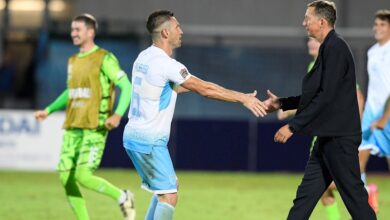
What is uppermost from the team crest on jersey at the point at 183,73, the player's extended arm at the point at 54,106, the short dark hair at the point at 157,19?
the short dark hair at the point at 157,19

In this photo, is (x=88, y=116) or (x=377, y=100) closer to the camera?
(x=88, y=116)

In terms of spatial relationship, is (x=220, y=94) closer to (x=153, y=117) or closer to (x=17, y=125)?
(x=153, y=117)

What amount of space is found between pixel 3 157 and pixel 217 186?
15.8 ft

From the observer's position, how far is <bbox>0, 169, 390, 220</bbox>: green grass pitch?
13.5 metres

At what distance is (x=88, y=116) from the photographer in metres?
11.7

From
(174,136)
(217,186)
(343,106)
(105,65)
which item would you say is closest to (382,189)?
(217,186)

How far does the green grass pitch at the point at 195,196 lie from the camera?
13.5m

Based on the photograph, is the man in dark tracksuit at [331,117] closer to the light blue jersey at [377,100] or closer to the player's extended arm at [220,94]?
the player's extended arm at [220,94]

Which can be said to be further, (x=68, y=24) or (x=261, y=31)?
(x=261, y=31)

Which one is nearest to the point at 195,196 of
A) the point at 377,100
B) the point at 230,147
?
the point at 377,100

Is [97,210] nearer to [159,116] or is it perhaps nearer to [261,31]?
[159,116]

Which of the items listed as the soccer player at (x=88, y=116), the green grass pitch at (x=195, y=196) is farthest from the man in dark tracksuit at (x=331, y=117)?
the green grass pitch at (x=195, y=196)

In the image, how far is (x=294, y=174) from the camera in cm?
2150

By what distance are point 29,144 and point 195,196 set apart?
571 cm
